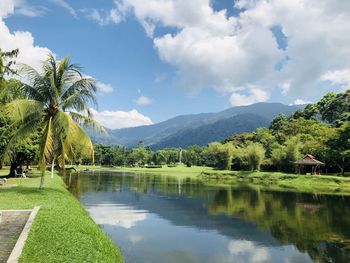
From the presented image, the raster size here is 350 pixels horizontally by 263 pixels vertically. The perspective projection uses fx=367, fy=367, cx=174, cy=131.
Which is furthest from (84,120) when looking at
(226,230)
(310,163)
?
(310,163)

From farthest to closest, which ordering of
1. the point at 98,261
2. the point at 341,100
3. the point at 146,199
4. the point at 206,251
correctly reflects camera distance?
the point at 341,100 → the point at 146,199 → the point at 206,251 → the point at 98,261

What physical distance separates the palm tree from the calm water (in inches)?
231

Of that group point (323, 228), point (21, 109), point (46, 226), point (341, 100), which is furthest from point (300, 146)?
point (46, 226)

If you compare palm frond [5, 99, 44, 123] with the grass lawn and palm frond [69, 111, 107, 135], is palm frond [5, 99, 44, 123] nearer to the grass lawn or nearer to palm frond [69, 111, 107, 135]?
palm frond [69, 111, 107, 135]

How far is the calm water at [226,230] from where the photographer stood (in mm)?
17375

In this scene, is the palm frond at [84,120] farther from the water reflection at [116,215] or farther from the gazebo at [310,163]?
the gazebo at [310,163]

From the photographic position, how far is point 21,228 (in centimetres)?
1486

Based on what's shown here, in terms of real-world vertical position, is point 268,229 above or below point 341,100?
below

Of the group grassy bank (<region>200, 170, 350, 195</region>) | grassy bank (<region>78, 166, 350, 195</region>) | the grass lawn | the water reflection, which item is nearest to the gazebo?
grassy bank (<region>78, 166, 350, 195</region>)

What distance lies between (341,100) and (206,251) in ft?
373

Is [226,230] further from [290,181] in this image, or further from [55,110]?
[290,181]

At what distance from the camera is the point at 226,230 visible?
2339cm

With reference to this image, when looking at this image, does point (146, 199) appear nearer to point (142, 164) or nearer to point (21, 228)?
point (21, 228)

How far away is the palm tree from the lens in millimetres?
26359
